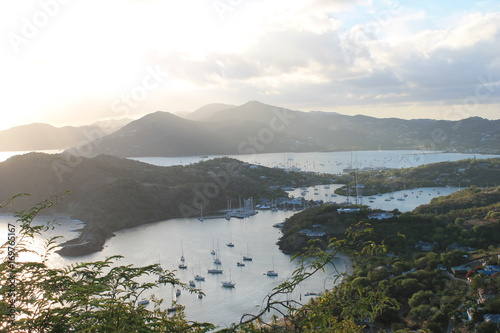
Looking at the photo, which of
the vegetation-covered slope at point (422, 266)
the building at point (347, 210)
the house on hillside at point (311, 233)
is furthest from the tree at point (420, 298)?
the building at point (347, 210)

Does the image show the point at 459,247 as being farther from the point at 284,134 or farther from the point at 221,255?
the point at 284,134


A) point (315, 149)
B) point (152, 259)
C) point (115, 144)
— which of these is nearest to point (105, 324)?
point (152, 259)

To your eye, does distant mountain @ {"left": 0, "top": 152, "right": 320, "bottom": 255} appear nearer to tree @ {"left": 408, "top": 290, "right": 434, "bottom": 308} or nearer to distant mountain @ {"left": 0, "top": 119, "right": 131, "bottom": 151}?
tree @ {"left": 408, "top": 290, "right": 434, "bottom": 308}

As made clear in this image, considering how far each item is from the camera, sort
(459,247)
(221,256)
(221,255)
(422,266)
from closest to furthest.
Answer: (422,266) < (459,247) < (221,256) < (221,255)

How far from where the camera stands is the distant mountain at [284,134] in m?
75.8

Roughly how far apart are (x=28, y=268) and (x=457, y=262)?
13431 mm

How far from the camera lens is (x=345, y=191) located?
3622cm

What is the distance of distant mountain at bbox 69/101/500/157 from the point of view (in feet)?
249

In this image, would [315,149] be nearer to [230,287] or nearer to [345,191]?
[345,191]

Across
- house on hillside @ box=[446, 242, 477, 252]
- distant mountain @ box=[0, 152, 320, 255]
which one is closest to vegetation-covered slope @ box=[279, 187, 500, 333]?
house on hillside @ box=[446, 242, 477, 252]

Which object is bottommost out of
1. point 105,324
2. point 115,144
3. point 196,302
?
point 196,302

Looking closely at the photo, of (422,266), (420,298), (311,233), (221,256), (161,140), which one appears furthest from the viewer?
(161,140)

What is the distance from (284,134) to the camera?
9544 centimetres

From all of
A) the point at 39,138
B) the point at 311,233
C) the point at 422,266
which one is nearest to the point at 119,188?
the point at 311,233
